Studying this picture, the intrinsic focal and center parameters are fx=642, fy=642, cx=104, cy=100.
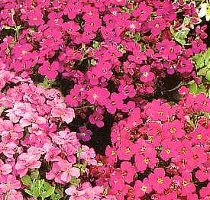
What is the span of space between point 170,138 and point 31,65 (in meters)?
0.82

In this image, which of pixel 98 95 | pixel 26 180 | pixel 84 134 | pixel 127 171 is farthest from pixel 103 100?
pixel 26 180

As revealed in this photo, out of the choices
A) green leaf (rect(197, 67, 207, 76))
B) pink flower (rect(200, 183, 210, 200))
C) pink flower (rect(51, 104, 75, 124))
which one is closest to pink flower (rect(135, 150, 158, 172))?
pink flower (rect(200, 183, 210, 200))

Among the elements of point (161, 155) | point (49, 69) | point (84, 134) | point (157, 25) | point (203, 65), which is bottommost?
point (84, 134)

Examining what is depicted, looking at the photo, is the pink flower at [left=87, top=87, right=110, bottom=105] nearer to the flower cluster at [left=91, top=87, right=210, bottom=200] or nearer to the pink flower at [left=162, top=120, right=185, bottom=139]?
the flower cluster at [left=91, top=87, right=210, bottom=200]

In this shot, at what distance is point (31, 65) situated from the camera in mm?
3211

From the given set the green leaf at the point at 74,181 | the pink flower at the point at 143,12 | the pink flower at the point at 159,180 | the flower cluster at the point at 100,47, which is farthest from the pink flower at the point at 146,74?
the green leaf at the point at 74,181

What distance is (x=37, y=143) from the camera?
275 centimetres

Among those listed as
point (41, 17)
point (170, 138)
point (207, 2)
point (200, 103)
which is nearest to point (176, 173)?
point (170, 138)

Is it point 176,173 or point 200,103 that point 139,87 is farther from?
point 176,173

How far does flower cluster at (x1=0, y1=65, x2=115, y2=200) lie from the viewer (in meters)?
2.64

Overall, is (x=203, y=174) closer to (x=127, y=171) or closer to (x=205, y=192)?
(x=205, y=192)

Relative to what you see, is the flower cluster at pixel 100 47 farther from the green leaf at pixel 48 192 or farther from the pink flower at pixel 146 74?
the green leaf at pixel 48 192

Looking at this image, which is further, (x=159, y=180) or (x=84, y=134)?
(x=84, y=134)

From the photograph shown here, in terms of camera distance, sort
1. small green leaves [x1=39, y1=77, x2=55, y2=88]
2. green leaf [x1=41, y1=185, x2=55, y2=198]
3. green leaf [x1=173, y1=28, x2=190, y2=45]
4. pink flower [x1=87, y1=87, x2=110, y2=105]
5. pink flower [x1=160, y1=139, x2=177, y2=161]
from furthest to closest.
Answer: green leaf [x1=173, y1=28, x2=190, y2=45] → small green leaves [x1=39, y1=77, x2=55, y2=88] → pink flower [x1=87, y1=87, x2=110, y2=105] → pink flower [x1=160, y1=139, x2=177, y2=161] → green leaf [x1=41, y1=185, x2=55, y2=198]
